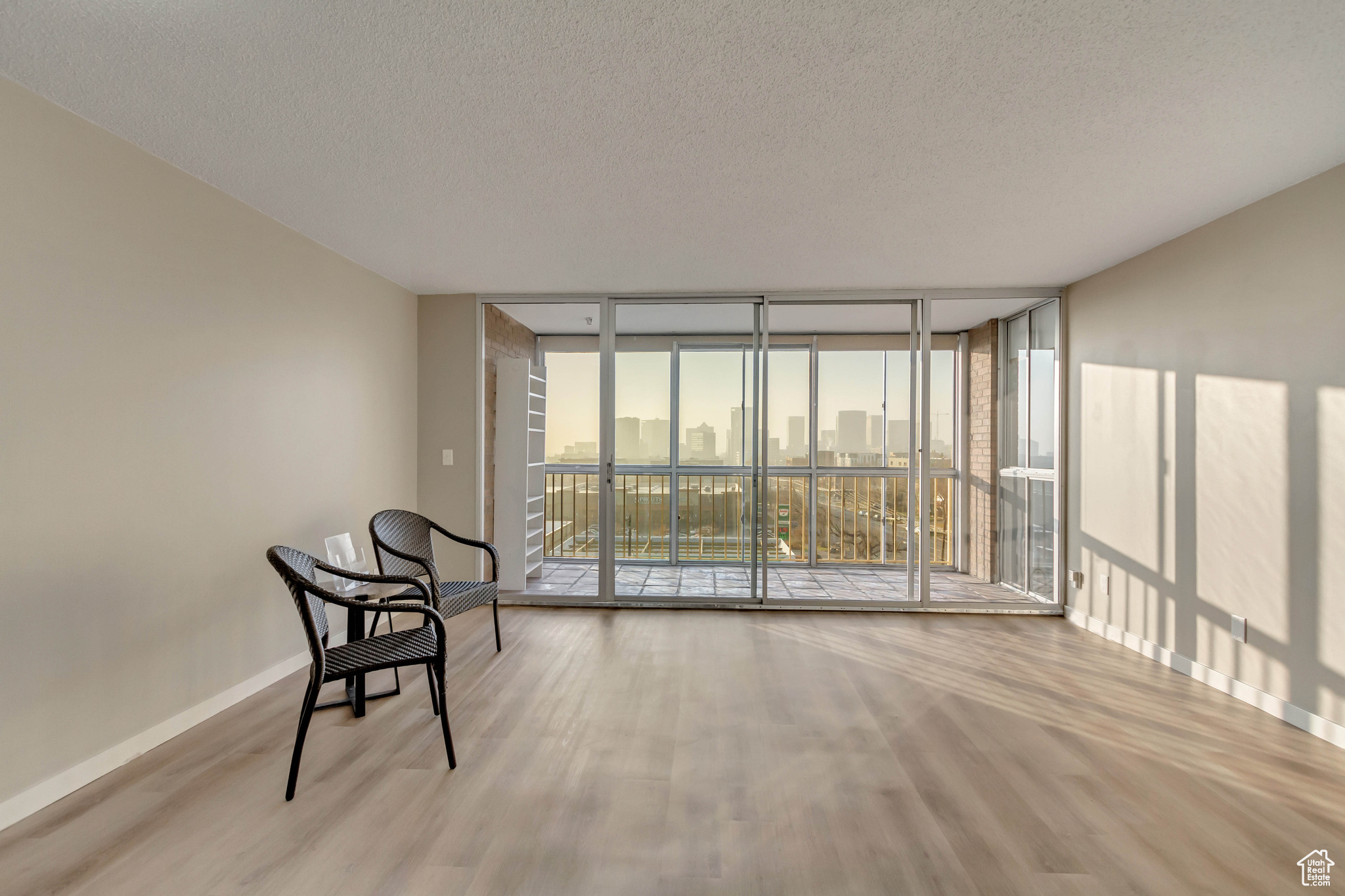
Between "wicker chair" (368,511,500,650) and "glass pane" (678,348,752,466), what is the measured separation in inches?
73.8

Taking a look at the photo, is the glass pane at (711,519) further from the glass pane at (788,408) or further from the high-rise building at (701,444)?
the glass pane at (788,408)

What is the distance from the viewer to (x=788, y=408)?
4.91 meters

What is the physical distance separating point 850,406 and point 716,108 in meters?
3.69

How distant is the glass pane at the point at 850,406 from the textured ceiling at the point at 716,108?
2.07 m

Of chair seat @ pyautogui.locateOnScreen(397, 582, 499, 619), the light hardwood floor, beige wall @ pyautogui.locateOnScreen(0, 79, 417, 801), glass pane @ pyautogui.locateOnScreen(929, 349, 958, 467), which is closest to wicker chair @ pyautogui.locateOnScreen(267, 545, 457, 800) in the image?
the light hardwood floor

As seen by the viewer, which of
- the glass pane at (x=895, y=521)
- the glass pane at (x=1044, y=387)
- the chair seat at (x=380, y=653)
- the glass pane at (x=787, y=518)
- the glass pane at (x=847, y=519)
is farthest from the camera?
the glass pane at (x=847, y=519)

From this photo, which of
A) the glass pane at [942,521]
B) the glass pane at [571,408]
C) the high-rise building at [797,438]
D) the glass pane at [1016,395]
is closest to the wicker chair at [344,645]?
the glass pane at [571,408]

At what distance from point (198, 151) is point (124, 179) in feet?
0.95

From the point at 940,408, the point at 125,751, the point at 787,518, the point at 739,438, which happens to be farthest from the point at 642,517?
the point at 125,751

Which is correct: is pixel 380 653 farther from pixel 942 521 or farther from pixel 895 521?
pixel 942 521

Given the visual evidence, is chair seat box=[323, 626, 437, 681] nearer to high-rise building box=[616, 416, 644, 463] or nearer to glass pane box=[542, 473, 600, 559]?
high-rise building box=[616, 416, 644, 463]

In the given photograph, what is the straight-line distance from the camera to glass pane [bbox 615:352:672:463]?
4797mm

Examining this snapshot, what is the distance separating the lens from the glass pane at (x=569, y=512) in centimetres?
562

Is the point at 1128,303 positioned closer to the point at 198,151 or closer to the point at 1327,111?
the point at 1327,111
